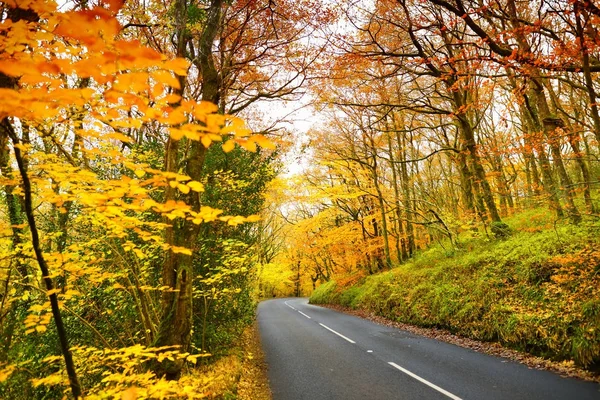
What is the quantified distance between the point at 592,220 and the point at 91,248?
12204 mm

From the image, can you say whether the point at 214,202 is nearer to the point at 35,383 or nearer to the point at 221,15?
the point at 221,15

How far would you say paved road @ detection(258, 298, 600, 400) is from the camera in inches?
193

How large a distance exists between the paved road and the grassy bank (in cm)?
81

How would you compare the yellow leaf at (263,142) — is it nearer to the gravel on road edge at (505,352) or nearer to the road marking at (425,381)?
the road marking at (425,381)

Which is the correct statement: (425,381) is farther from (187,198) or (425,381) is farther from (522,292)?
(187,198)

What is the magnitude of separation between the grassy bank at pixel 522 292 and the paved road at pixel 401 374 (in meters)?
0.81

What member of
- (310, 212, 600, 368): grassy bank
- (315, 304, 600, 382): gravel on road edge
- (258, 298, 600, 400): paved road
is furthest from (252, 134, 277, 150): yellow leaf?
(310, 212, 600, 368): grassy bank

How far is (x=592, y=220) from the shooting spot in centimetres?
827

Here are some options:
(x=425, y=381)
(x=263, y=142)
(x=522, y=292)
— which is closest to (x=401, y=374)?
(x=425, y=381)

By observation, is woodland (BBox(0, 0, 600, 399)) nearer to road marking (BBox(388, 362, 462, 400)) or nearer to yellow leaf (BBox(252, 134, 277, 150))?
yellow leaf (BBox(252, 134, 277, 150))

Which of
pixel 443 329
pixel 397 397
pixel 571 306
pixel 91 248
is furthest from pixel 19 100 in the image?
pixel 443 329

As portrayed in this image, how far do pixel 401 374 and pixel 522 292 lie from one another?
3.78 m

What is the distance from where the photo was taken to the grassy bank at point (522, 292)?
19.2ft

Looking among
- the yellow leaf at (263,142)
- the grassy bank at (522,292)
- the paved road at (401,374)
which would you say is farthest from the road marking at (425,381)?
the yellow leaf at (263,142)
